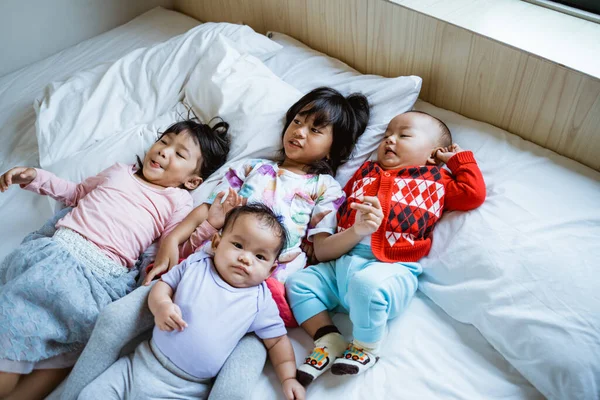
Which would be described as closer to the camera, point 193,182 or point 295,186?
point 295,186

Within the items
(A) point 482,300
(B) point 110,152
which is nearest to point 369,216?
(A) point 482,300

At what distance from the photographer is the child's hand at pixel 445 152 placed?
1.35m

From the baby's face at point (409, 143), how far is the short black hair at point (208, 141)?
0.50 meters

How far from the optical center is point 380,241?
1253mm

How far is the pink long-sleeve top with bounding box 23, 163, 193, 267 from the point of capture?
1.32m

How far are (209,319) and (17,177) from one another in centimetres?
72

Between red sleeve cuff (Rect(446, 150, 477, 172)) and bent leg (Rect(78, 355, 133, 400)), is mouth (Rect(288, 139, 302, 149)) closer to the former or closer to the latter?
red sleeve cuff (Rect(446, 150, 477, 172))

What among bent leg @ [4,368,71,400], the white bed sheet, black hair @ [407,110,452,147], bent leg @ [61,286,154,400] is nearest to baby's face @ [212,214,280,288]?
bent leg @ [61,286,154,400]

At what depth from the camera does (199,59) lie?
1.82 metres

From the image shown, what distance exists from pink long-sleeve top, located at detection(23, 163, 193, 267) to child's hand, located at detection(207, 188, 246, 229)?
0.11 metres

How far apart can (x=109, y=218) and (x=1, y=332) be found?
0.38 m

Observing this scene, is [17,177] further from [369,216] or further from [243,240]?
[369,216]

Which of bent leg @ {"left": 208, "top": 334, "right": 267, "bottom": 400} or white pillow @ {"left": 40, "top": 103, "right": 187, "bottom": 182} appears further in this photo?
white pillow @ {"left": 40, "top": 103, "right": 187, "bottom": 182}

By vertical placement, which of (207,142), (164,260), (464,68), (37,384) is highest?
(464,68)
